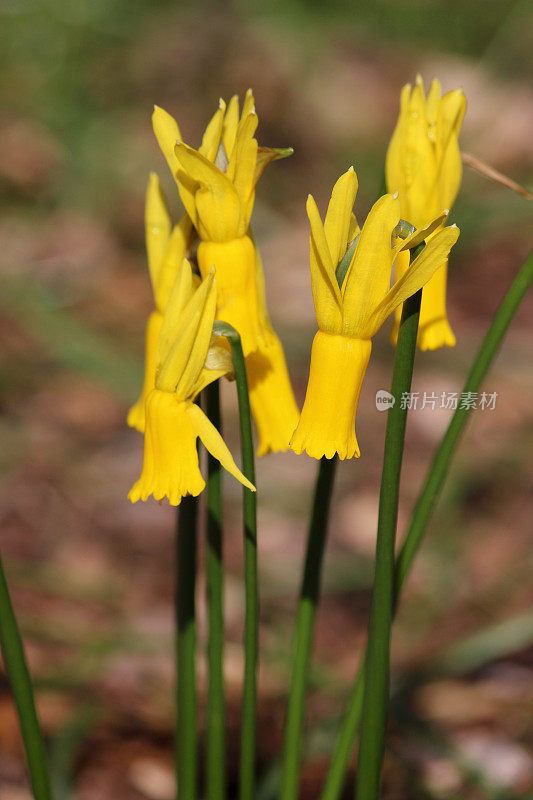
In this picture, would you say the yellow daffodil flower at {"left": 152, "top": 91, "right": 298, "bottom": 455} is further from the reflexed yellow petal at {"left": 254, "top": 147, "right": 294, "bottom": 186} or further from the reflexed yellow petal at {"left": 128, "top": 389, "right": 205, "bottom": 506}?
the reflexed yellow petal at {"left": 128, "top": 389, "right": 205, "bottom": 506}

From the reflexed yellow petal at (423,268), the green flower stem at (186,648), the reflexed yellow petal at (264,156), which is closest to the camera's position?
the reflexed yellow petal at (423,268)

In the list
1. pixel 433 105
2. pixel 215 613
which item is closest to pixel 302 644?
pixel 215 613

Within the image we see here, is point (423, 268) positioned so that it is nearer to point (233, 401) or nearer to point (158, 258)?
point (158, 258)

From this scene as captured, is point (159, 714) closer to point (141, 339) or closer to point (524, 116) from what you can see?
point (141, 339)

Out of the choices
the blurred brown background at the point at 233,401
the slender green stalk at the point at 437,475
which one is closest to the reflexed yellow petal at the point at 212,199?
the slender green stalk at the point at 437,475

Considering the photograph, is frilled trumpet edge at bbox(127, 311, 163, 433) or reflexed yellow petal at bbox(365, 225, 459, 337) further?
frilled trumpet edge at bbox(127, 311, 163, 433)

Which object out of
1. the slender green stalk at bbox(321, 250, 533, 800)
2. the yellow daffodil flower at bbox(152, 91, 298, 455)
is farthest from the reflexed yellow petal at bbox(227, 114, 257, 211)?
the slender green stalk at bbox(321, 250, 533, 800)

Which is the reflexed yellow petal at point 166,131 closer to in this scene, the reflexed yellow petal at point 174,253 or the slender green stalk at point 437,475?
the reflexed yellow petal at point 174,253
